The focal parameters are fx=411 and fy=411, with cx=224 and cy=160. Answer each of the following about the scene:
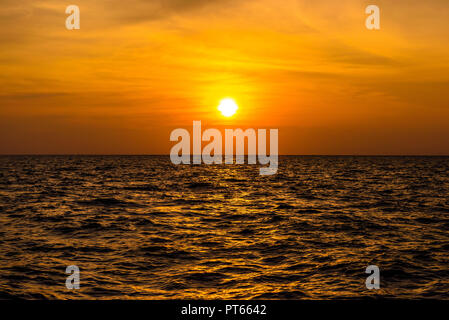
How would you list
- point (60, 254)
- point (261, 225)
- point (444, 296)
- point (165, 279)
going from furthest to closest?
point (261, 225) → point (60, 254) → point (165, 279) → point (444, 296)

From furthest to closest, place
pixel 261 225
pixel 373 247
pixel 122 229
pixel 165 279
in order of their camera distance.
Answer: pixel 261 225 < pixel 122 229 < pixel 373 247 < pixel 165 279

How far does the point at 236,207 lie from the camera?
28922mm

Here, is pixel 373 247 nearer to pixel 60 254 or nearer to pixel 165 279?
pixel 165 279

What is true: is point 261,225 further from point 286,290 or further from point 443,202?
point 443,202

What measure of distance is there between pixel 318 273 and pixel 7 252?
1105 cm

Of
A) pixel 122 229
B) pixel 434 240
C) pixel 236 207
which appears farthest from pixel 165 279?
pixel 236 207

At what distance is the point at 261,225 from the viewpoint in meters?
21.2

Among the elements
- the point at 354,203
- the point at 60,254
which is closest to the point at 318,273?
the point at 60,254

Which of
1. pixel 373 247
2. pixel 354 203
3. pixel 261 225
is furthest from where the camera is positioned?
pixel 354 203

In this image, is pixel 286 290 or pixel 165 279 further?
pixel 165 279

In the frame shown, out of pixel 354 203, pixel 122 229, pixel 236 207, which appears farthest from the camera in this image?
pixel 354 203

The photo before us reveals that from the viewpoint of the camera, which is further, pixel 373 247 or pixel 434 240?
pixel 434 240

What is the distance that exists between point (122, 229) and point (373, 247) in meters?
11.4
